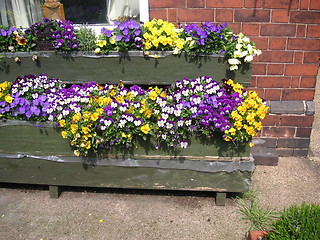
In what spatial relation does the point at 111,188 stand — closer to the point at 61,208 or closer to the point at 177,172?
the point at 61,208

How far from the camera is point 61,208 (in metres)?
2.74

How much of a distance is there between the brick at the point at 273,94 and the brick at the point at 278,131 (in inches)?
14.2

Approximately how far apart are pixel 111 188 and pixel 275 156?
178 centimetres

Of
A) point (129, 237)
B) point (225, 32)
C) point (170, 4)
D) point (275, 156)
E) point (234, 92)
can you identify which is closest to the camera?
point (129, 237)

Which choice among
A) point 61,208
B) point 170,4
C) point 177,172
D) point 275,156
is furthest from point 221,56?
point 61,208

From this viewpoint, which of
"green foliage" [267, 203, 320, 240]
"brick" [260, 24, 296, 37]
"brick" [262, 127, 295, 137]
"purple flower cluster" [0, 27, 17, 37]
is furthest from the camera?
"brick" [262, 127, 295, 137]

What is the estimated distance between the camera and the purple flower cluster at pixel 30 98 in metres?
2.70

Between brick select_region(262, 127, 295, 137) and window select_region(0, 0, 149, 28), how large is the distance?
6.24ft

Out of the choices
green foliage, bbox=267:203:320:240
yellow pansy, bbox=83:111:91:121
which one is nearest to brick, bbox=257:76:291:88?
green foliage, bbox=267:203:320:240

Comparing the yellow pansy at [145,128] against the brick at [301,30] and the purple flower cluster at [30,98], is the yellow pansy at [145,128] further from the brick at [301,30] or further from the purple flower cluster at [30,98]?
the brick at [301,30]

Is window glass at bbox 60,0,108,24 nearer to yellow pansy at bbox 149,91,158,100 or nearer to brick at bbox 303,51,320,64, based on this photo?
yellow pansy at bbox 149,91,158,100

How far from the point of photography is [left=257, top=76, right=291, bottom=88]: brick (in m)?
3.42

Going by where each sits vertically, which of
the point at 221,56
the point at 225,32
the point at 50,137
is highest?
the point at 225,32

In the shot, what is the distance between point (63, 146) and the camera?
273 cm
